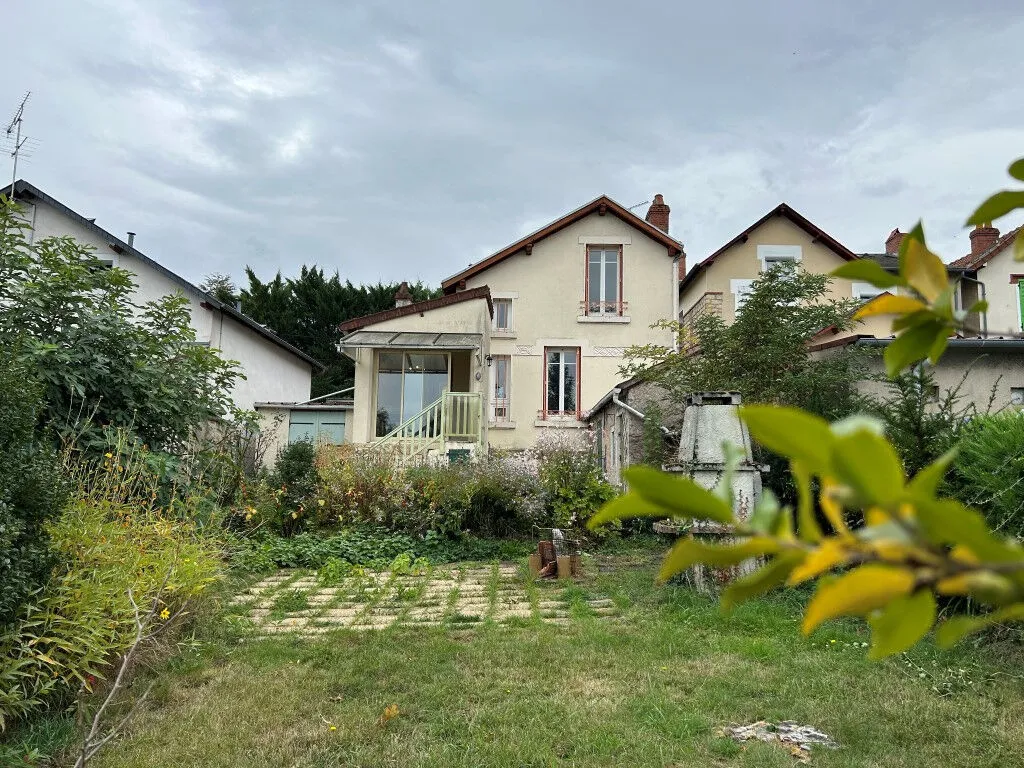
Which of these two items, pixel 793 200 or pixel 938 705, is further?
pixel 793 200

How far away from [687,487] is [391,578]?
760 cm

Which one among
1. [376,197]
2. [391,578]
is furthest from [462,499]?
[376,197]

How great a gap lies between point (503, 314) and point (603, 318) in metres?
2.64

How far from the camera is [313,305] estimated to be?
101 feet

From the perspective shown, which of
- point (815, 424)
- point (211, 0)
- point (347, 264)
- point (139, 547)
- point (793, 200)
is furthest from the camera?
point (347, 264)

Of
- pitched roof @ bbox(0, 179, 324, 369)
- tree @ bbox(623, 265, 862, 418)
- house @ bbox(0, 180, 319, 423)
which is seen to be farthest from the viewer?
house @ bbox(0, 180, 319, 423)

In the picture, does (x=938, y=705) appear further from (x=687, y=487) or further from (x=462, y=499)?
(x=462, y=499)

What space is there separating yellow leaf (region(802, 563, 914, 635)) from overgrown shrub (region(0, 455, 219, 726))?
9.73ft

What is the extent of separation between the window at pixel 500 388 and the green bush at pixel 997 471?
12296 millimetres

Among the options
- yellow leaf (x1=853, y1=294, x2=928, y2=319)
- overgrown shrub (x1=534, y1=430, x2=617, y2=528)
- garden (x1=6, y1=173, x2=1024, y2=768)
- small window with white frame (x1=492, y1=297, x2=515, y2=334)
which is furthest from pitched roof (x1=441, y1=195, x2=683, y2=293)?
yellow leaf (x1=853, y1=294, x2=928, y2=319)

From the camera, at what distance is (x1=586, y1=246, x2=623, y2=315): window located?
56.8ft

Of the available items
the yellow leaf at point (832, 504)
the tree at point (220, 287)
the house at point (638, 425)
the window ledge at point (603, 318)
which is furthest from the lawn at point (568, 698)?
the tree at point (220, 287)

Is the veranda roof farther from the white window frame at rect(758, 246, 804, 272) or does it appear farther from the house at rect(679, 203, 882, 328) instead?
the white window frame at rect(758, 246, 804, 272)

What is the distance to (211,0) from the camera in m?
5.09
